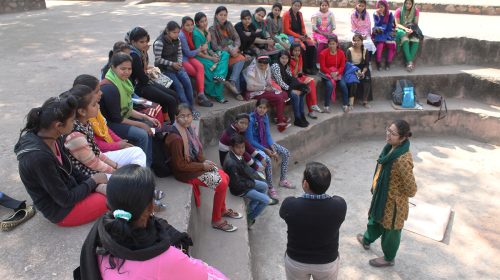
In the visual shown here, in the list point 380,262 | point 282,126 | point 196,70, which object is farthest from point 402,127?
point 196,70

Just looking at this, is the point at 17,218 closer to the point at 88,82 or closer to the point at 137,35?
the point at 88,82

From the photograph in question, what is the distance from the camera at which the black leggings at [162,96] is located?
4.98 meters

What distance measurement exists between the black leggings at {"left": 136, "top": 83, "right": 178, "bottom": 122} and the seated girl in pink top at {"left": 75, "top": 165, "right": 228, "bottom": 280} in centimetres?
342

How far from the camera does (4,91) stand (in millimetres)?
5672

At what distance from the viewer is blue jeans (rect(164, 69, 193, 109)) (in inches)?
224

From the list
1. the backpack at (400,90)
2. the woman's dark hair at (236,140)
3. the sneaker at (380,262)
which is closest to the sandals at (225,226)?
the woman's dark hair at (236,140)

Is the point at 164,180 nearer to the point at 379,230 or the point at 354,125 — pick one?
the point at 379,230

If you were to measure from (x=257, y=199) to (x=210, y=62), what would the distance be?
2.57m

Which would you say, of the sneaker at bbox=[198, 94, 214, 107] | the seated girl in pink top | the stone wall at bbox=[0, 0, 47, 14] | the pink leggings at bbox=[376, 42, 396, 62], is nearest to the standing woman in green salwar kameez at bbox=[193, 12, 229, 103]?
the sneaker at bbox=[198, 94, 214, 107]

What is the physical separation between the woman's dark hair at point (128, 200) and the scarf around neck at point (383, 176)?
2.68 metres

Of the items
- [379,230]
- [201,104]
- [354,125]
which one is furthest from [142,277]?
[354,125]

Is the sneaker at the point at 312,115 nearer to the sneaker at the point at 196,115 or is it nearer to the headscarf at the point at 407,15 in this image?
the sneaker at the point at 196,115

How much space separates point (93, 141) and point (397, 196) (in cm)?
274

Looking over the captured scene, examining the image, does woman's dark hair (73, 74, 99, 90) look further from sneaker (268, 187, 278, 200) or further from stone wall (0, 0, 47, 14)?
stone wall (0, 0, 47, 14)
